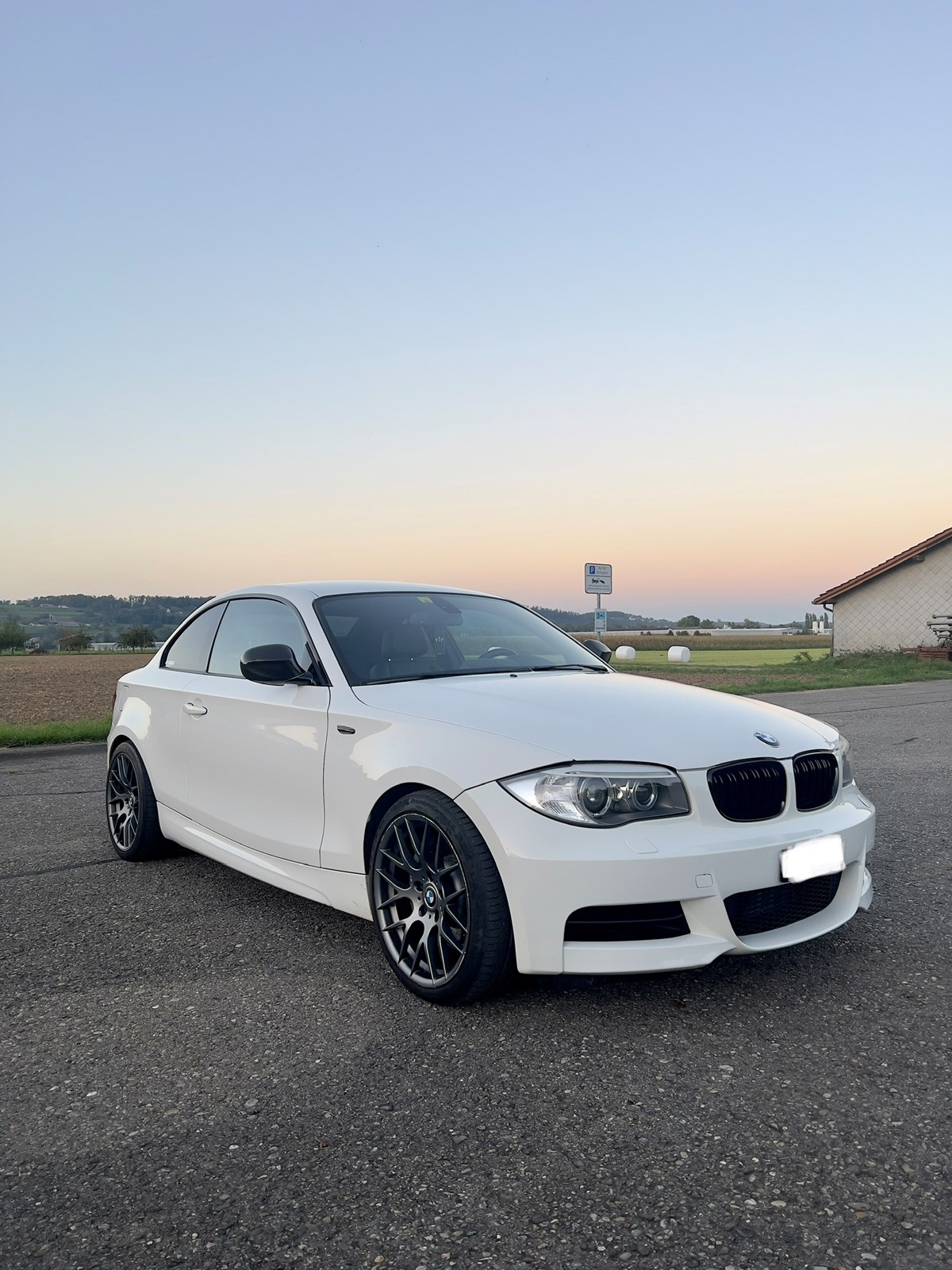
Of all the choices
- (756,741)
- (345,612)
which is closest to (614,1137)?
(756,741)

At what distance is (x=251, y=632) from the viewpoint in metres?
4.82

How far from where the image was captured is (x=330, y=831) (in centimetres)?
380

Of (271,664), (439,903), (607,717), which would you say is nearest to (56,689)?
(271,664)

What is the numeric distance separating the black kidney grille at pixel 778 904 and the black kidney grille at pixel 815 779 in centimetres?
26

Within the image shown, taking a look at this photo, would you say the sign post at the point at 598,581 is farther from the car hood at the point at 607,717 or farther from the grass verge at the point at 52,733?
the car hood at the point at 607,717

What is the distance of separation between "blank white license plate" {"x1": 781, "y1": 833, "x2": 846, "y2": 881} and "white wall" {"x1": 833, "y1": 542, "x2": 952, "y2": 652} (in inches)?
1192

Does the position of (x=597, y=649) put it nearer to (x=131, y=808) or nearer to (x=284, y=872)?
(x=284, y=872)

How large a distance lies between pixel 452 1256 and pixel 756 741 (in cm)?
196

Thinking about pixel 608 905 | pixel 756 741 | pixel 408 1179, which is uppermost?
pixel 756 741

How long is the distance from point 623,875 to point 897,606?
107ft

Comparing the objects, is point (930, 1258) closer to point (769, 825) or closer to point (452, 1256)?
point (452, 1256)

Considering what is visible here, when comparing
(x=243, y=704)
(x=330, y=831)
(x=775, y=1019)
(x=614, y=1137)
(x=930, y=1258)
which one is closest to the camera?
(x=930, y=1258)

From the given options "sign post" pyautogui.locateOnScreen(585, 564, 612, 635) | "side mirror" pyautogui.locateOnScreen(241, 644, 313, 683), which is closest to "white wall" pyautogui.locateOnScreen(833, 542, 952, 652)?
"sign post" pyautogui.locateOnScreen(585, 564, 612, 635)

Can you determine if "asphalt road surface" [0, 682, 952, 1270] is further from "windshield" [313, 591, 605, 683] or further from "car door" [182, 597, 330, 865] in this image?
"windshield" [313, 591, 605, 683]
